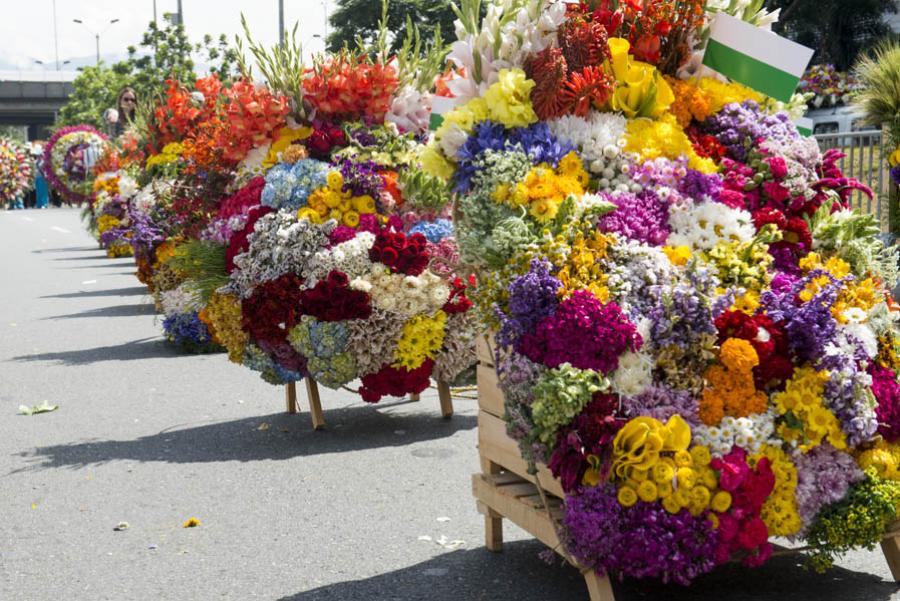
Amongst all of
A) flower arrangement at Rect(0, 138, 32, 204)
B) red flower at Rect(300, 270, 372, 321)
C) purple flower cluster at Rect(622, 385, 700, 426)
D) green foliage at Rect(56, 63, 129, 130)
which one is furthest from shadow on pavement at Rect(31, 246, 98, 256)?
green foliage at Rect(56, 63, 129, 130)

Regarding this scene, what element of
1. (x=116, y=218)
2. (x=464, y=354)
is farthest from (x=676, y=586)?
(x=116, y=218)

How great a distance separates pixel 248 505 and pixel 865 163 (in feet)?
28.0

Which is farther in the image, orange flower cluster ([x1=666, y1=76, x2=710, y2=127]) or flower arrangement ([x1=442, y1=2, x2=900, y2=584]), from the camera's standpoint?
orange flower cluster ([x1=666, y1=76, x2=710, y2=127])

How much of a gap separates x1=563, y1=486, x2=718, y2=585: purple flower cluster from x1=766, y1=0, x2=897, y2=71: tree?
24343mm

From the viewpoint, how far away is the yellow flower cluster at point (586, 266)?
391 centimetres

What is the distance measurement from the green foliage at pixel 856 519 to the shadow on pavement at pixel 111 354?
302 inches

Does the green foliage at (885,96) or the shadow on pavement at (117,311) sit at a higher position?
the green foliage at (885,96)

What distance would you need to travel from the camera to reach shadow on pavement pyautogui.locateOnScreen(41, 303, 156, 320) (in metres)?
13.9

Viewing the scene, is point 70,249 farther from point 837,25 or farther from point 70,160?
point 837,25

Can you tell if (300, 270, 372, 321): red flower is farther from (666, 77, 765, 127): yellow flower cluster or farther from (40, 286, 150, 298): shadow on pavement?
(40, 286, 150, 298): shadow on pavement

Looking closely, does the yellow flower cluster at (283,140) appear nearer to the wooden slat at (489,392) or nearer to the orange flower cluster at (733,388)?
the wooden slat at (489,392)

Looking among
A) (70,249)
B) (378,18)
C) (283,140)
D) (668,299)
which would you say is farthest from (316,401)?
(378,18)

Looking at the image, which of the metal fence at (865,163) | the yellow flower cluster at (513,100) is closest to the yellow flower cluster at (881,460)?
the yellow flower cluster at (513,100)

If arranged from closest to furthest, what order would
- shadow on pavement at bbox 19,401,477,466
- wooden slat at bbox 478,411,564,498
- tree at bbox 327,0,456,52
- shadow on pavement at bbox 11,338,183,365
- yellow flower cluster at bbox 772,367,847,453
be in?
yellow flower cluster at bbox 772,367,847,453
wooden slat at bbox 478,411,564,498
shadow on pavement at bbox 19,401,477,466
shadow on pavement at bbox 11,338,183,365
tree at bbox 327,0,456,52
